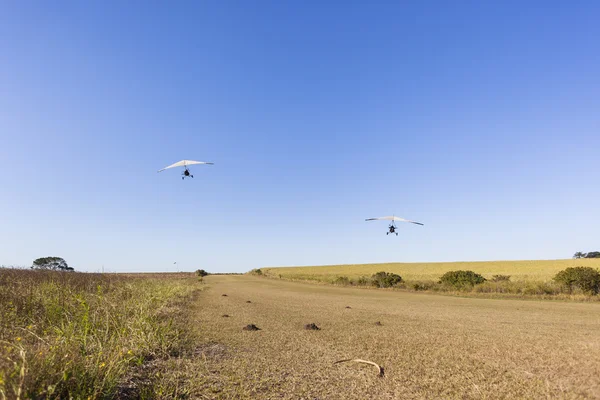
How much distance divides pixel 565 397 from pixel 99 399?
4820 millimetres

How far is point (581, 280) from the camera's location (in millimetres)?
24641

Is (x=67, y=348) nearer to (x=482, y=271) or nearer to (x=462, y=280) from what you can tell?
(x=462, y=280)

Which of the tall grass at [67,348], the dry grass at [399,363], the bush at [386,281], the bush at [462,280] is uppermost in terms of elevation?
the tall grass at [67,348]

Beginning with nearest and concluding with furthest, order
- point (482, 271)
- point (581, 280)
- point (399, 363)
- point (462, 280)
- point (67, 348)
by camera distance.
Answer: point (67, 348) → point (399, 363) → point (581, 280) → point (462, 280) → point (482, 271)

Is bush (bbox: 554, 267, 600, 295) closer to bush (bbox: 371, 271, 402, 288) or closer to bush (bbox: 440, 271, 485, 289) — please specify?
bush (bbox: 440, 271, 485, 289)

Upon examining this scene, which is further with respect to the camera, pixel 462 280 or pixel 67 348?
pixel 462 280

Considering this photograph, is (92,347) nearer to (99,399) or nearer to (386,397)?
(99,399)

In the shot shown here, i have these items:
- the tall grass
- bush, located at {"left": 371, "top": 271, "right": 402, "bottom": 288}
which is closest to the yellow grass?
bush, located at {"left": 371, "top": 271, "right": 402, "bottom": 288}

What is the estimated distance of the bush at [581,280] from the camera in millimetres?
24062

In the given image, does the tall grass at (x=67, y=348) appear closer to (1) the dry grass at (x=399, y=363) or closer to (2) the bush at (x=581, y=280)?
(1) the dry grass at (x=399, y=363)

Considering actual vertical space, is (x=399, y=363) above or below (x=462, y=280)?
above

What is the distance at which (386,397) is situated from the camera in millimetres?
3912

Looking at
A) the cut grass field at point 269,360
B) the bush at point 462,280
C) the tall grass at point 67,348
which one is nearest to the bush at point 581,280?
the bush at point 462,280

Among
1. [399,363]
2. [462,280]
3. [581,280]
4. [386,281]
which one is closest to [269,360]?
[399,363]
